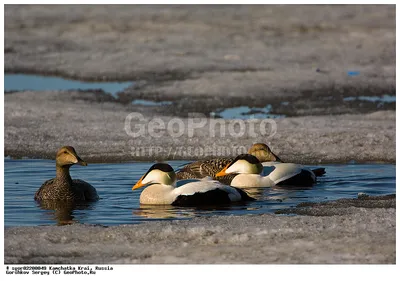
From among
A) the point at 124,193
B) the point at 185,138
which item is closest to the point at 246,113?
the point at 185,138

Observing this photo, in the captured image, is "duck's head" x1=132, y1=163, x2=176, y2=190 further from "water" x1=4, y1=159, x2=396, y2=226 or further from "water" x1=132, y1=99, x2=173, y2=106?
"water" x1=132, y1=99, x2=173, y2=106

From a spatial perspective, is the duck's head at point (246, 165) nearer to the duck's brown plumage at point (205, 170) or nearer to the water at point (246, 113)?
the duck's brown plumage at point (205, 170)

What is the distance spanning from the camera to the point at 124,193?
35.0 feet

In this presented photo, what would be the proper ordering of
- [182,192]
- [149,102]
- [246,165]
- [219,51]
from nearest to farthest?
[182,192] → [246,165] → [149,102] → [219,51]

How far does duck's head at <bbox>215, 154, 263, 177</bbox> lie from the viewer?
11.1 metres

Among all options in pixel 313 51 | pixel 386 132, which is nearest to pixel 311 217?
pixel 386 132

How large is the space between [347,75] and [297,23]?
6017 mm

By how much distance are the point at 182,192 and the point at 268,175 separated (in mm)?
1793

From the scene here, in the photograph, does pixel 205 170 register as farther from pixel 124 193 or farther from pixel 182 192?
pixel 182 192

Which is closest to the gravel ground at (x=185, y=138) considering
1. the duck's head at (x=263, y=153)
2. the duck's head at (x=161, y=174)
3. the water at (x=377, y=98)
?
the duck's head at (x=263, y=153)

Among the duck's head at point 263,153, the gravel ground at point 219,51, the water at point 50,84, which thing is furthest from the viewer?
the water at point 50,84

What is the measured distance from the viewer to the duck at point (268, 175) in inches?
436

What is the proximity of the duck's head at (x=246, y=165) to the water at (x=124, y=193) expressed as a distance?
1.00ft

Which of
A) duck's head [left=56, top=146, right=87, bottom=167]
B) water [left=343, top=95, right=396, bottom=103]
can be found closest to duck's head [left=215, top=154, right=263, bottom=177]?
duck's head [left=56, top=146, right=87, bottom=167]
